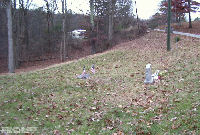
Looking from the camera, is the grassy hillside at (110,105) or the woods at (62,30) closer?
the grassy hillside at (110,105)

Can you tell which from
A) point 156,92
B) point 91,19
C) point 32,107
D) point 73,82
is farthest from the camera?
point 91,19

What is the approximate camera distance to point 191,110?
22.6ft

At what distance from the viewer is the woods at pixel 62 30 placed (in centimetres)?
2923

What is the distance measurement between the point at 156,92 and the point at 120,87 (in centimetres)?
209

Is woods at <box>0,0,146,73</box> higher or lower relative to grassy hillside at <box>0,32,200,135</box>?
higher

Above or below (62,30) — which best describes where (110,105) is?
below

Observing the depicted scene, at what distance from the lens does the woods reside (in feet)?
95.9

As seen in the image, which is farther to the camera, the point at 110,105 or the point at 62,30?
the point at 62,30

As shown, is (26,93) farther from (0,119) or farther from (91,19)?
(91,19)

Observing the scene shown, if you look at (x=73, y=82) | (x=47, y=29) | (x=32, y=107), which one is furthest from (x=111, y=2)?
(x=32, y=107)

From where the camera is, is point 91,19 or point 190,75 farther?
point 91,19

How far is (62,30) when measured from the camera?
31641mm

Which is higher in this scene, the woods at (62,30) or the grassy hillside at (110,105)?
the woods at (62,30)

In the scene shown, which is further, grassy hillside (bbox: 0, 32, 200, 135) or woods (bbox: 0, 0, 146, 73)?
woods (bbox: 0, 0, 146, 73)
